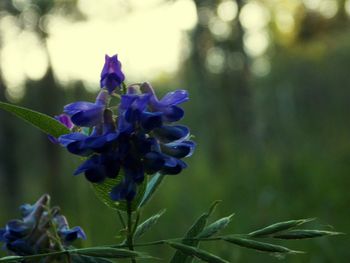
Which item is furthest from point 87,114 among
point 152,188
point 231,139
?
point 231,139

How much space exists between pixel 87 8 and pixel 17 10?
1.53m

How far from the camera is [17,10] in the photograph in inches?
219

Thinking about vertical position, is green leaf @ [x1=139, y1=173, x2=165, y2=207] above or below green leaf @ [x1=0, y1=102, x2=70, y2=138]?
below

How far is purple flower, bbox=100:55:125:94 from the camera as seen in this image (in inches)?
30.9

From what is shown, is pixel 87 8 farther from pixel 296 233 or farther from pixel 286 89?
pixel 296 233

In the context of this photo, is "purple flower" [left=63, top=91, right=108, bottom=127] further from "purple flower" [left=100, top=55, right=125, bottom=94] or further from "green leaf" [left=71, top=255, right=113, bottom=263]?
"green leaf" [left=71, top=255, right=113, bottom=263]

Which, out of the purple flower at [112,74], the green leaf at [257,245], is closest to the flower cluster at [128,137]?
the purple flower at [112,74]

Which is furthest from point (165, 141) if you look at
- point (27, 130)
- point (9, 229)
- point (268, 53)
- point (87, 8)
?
point (268, 53)

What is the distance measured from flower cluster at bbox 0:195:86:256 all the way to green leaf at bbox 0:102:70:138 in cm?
13

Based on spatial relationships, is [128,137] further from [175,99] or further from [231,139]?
[231,139]

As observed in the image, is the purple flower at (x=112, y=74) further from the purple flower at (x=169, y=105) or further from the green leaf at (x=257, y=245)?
the green leaf at (x=257, y=245)

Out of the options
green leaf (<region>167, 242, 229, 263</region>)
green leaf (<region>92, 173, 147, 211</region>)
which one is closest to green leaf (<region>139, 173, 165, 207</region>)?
green leaf (<region>92, 173, 147, 211</region>)

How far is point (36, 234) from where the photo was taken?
861 mm

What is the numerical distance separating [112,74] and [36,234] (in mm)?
264
